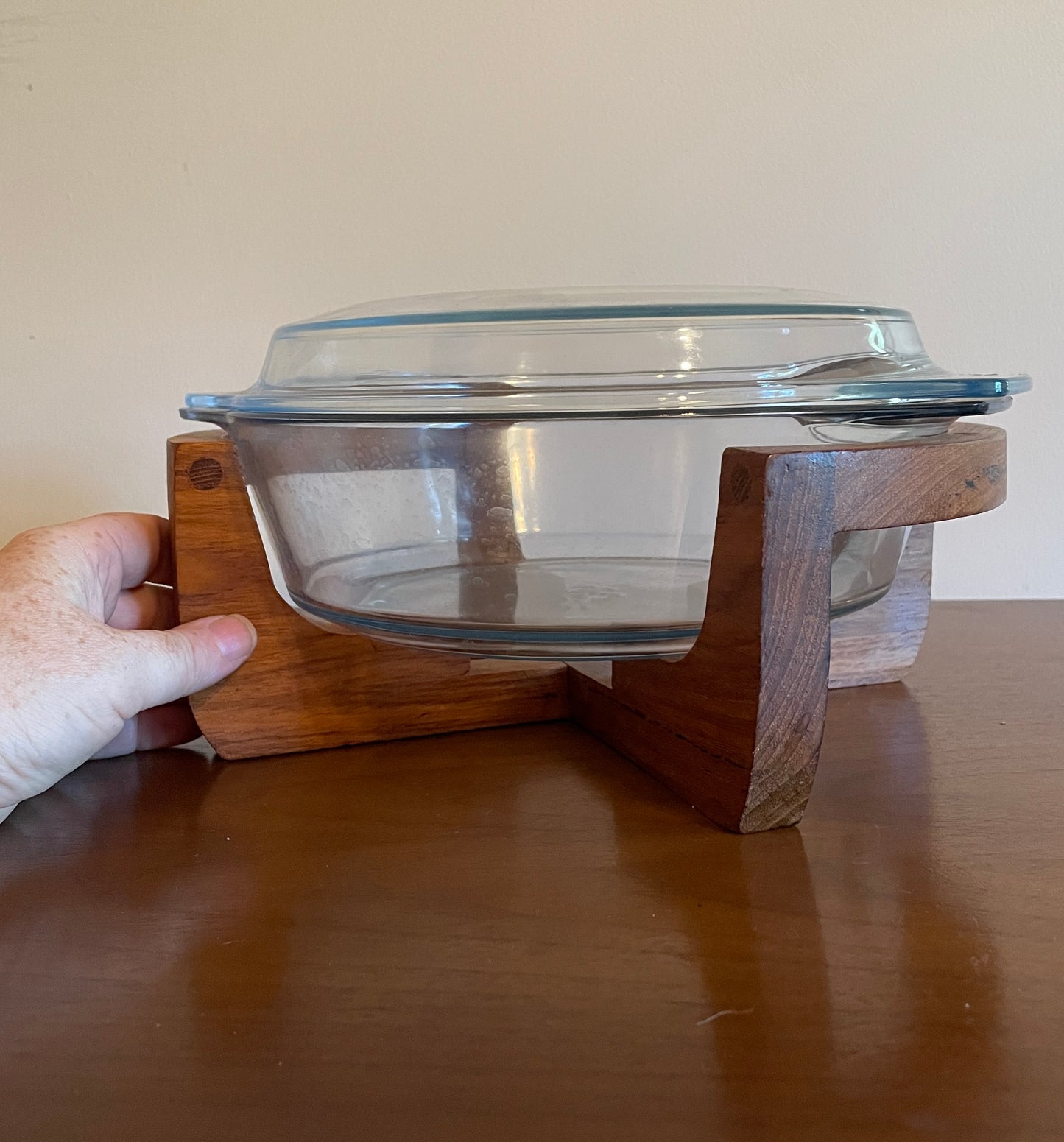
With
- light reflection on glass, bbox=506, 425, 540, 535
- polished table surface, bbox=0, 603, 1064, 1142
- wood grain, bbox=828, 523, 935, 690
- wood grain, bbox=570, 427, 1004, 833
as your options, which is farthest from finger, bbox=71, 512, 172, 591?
wood grain, bbox=828, 523, 935, 690

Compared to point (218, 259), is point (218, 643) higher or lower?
lower

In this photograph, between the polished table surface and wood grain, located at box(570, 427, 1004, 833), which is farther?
wood grain, located at box(570, 427, 1004, 833)

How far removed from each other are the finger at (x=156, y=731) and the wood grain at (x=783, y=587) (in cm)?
32

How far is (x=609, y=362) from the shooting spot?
0.49 metres

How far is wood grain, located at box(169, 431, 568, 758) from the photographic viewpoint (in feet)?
1.83

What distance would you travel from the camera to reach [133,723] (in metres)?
0.60

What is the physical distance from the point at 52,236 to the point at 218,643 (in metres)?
0.51

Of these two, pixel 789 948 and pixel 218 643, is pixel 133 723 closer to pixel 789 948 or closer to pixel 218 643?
pixel 218 643

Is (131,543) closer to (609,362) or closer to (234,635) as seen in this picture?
(234,635)

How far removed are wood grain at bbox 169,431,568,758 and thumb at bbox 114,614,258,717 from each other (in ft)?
0.05

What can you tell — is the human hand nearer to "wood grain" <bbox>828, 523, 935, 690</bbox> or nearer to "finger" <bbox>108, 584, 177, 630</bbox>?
"finger" <bbox>108, 584, 177, 630</bbox>

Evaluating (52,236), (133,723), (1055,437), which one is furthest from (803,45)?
(133,723)

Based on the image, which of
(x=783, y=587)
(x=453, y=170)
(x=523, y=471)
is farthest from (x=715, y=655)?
(x=453, y=170)

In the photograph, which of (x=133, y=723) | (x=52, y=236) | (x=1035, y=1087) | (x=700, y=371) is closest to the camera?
(x=1035, y=1087)
